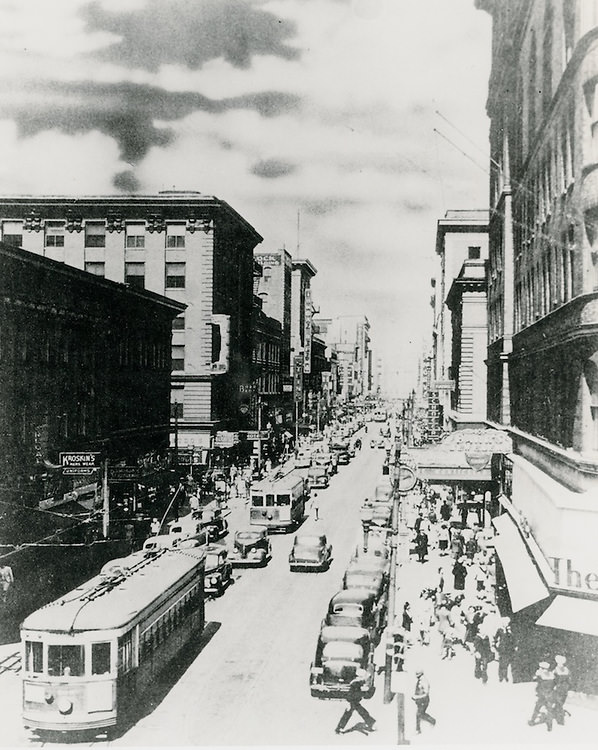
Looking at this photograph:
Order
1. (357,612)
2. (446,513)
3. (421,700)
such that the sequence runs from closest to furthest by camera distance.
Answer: (421,700), (357,612), (446,513)

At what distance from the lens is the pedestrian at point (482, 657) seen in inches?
763

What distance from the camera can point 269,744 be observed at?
621 inches

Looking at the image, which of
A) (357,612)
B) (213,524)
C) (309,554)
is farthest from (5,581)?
(213,524)

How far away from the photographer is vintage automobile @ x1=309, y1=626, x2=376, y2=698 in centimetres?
1797

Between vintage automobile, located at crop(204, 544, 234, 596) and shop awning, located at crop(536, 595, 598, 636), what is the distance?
43.6 feet

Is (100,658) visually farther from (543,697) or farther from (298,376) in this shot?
(298,376)

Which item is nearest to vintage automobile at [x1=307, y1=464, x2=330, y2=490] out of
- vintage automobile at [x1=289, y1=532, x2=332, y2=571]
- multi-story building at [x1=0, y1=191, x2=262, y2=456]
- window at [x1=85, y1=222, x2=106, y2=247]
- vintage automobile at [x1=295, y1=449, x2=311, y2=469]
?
vintage automobile at [x1=295, y1=449, x2=311, y2=469]

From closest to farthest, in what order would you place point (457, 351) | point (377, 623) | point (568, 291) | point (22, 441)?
1. point (568, 291)
2. point (377, 623)
3. point (22, 441)
4. point (457, 351)

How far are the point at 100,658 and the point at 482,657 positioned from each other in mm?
9527

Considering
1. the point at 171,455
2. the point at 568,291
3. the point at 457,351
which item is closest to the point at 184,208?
the point at 171,455

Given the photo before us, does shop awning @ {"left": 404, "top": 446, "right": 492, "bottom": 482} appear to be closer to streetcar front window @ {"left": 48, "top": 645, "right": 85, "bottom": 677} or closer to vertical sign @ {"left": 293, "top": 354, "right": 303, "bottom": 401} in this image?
streetcar front window @ {"left": 48, "top": 645, "right": 85, "bottom": 677}

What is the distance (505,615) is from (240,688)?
32.6ft

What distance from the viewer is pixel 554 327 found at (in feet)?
75.9

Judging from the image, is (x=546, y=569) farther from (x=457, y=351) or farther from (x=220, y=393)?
(x=457, y=351)
